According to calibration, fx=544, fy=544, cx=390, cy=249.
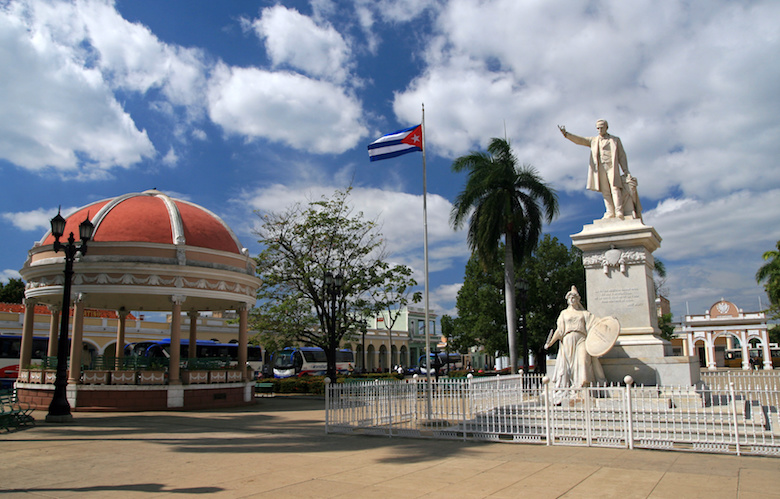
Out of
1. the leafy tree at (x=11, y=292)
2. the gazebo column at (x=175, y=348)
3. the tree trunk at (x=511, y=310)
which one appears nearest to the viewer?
the gazebo column at (x=175, y=348)

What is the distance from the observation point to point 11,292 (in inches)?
1953

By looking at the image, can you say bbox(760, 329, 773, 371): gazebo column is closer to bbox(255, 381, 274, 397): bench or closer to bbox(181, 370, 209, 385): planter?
bbox(255, 381, 274, 397): bench

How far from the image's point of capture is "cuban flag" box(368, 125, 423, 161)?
16281 millimetres

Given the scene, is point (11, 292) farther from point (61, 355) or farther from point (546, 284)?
point (546, 284)

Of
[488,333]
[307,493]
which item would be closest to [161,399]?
[307,493]

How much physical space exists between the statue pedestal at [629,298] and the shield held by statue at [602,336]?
0.70m

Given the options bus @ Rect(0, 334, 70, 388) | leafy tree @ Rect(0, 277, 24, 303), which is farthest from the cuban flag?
leafy tree @ Rect(0, 277, 24, 303)

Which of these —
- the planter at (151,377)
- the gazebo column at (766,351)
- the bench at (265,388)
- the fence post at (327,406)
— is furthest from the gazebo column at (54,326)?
the gazebo column at (766,351)

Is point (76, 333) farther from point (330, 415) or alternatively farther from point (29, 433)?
point (330, 415)

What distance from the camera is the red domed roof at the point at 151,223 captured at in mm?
20484

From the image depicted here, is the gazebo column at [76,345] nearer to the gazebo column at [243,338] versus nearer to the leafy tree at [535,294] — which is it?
the gazebo column at [243,338]

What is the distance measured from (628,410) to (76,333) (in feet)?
60.7

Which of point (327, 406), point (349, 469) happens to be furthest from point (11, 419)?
point (349, 469)

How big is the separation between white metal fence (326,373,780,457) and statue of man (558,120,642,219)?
185 inches
